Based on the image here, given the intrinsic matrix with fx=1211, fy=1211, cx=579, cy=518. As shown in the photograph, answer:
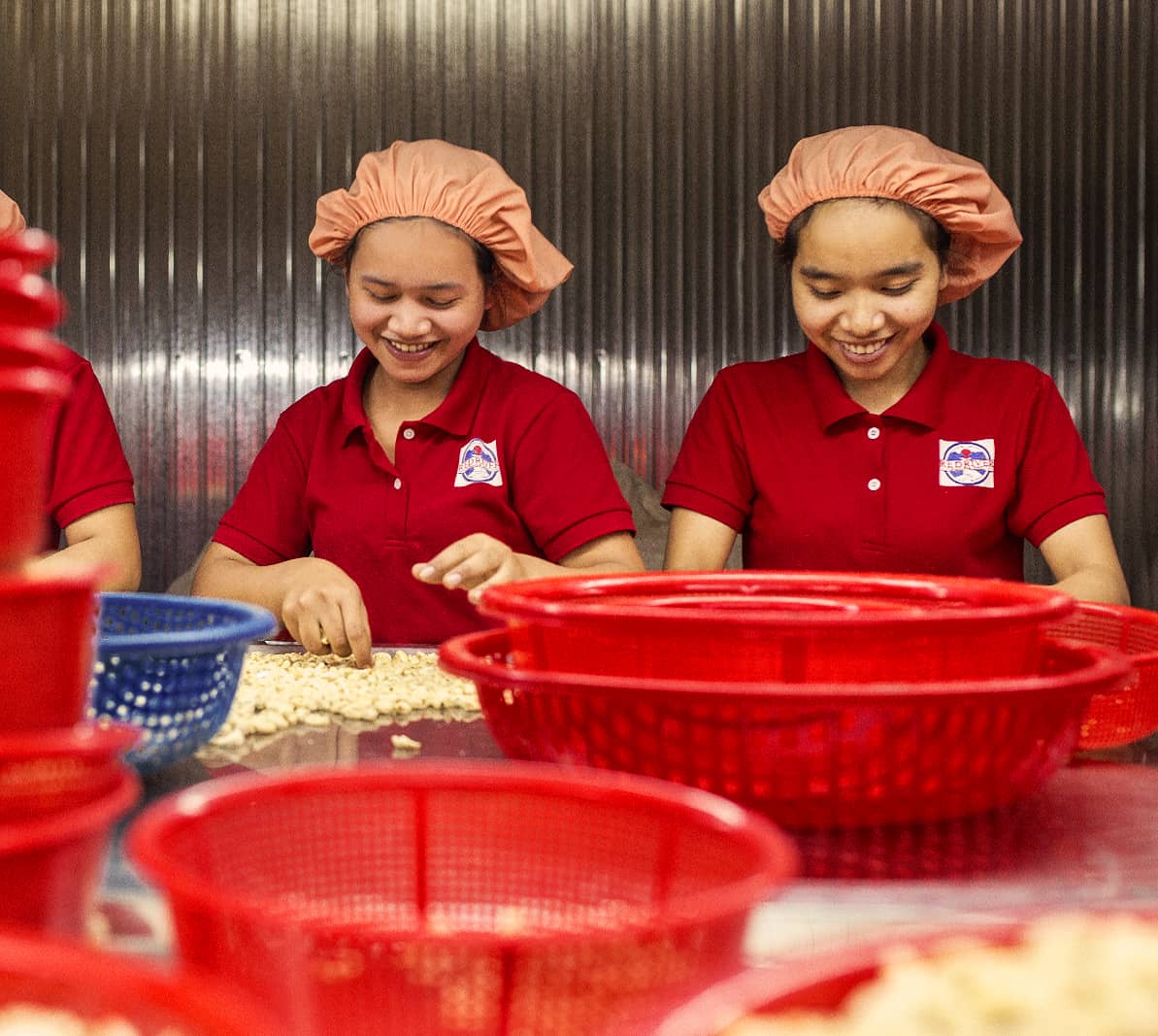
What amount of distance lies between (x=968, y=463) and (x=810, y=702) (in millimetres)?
1561

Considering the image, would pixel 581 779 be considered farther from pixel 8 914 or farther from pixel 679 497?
pixel 679 497

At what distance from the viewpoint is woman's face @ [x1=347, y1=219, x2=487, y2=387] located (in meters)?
2.05

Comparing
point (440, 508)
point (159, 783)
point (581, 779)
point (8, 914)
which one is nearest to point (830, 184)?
point (440, 508)

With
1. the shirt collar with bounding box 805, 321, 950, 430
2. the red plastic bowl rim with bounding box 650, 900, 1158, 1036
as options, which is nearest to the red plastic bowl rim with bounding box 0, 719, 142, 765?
the red plastic bowl rim with bounding box 650, 900, 1158, 1036

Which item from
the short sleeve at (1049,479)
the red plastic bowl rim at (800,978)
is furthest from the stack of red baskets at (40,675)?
the short sleeve at (1049,479)

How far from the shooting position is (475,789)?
1.85 feet

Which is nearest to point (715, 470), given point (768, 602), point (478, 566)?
point (478, 566)

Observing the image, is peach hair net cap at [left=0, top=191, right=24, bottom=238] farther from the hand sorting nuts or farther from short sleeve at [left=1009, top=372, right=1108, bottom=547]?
short sleeve at [left=1009, top=372, right=1108, bottom=547]

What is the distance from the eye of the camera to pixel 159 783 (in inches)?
36.4

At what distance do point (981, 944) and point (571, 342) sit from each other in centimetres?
382

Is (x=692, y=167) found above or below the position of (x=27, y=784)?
above

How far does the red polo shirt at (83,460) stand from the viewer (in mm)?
2125

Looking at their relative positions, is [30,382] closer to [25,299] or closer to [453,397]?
[25,299]

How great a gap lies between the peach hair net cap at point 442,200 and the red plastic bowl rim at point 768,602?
1131mm
